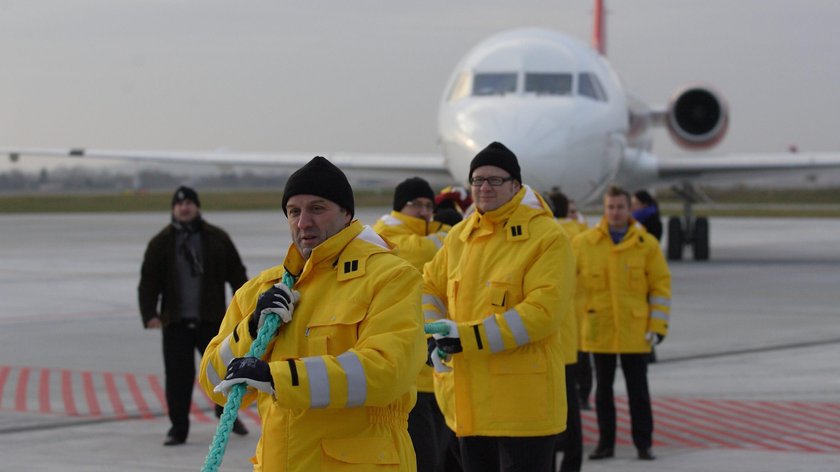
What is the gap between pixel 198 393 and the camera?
32.3 ft

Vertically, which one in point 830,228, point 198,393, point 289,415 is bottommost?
point 830,228

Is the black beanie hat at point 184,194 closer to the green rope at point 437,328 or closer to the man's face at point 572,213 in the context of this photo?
the man's face at point 572,213

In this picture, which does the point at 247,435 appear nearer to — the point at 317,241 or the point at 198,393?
the point at 198,393

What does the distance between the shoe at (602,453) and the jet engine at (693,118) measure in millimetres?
19815

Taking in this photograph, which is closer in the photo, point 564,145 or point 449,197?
point 449,197

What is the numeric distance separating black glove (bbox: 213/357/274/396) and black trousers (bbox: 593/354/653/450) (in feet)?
14.9

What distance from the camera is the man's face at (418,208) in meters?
6.97

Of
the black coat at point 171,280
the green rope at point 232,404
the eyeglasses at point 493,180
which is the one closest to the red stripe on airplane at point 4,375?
the black coat at point 171,280

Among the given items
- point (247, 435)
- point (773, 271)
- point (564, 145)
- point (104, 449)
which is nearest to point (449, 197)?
point (247, 435)

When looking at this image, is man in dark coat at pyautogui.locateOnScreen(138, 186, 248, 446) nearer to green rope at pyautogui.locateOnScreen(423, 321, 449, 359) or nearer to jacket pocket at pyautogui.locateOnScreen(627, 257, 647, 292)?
jacket pocket at pyautogui.locateOnScreen(627, 257, 647, 292)

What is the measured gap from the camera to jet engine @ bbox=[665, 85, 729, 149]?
26812mm

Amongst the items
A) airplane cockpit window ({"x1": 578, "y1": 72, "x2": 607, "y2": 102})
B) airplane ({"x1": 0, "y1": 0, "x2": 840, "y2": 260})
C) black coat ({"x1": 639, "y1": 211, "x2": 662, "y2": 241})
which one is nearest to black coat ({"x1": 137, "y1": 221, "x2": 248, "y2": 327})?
black coat ({"x1": 639, "y1": 211, "x2": 662, "y2": 241})

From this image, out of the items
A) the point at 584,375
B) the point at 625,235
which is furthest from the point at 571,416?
the point at 584,375

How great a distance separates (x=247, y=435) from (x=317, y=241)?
4691 mm
